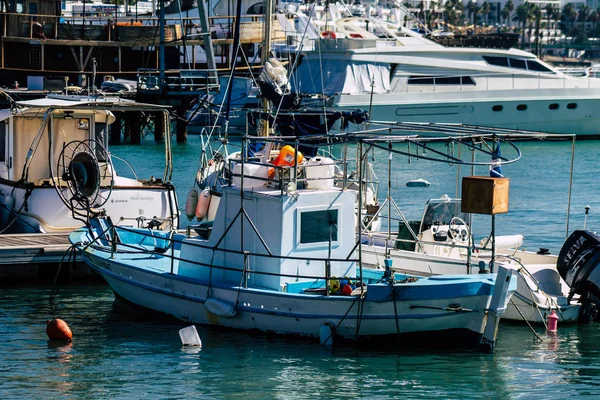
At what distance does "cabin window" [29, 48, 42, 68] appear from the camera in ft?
192

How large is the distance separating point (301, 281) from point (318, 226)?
2.93ft

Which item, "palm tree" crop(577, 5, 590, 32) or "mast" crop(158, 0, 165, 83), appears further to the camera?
"palm tree" crop(577, 5, 590, 32)

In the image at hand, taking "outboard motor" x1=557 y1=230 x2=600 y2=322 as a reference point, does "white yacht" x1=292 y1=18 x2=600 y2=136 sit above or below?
above

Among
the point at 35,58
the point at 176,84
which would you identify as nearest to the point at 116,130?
the point at 176,84

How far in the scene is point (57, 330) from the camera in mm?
18609

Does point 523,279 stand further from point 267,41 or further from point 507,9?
point 507,9

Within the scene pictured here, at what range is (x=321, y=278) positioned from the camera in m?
17.4

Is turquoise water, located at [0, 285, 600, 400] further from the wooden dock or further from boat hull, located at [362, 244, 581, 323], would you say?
the wooden dock

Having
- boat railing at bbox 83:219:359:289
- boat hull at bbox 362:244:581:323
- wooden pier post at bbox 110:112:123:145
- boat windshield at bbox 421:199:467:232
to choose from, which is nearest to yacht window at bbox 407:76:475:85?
wooden pier post at bbox 110:112:123:145

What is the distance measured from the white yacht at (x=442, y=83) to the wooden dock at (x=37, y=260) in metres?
30.1

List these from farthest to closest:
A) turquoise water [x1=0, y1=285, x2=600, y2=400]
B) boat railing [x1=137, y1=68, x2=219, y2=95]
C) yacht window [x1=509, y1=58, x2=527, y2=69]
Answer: yacht window [x1=509, y1=58, x2=527, y2=69]
boat railing [x1=137, y1=68, x2=219, y2=95]
turquoise water [x1=0, y1=285, x2=600, y2=400]

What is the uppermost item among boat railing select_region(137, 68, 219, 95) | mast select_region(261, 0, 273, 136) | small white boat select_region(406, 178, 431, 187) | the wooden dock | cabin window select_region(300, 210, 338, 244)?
mast select_region(261, 0, 273, 136)

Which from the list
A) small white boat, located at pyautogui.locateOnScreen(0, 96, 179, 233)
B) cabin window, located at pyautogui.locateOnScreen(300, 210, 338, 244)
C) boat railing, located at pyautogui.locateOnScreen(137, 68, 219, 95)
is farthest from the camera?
boat railing, located at pyautogui.locateOnScreen(137, 68, 219, 95)

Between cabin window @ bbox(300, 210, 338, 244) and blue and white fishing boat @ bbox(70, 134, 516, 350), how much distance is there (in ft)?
0.05
